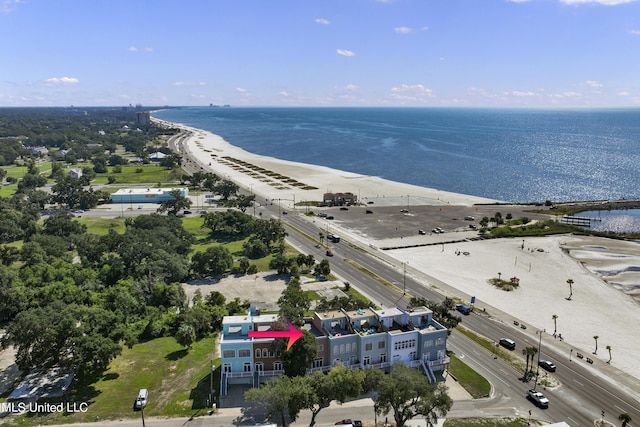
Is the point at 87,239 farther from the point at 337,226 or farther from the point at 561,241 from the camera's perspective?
the point at 561,241

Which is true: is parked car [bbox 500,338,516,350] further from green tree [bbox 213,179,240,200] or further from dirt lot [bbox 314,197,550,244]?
green tree [bbox 213,179,240,200]

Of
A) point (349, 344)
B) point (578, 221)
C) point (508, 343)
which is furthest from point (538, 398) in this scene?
point (578, 221)

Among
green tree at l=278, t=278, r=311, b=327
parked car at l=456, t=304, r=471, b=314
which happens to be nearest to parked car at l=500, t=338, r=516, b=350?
parked car at l=456, t=304, r=471, b=314

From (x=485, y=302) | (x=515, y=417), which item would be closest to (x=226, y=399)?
(x=515, y=417)

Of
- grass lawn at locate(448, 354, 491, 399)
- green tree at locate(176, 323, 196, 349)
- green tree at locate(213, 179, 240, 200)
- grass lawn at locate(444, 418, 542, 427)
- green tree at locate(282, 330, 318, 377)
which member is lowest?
grass lawn at locate(444, 418, 542, 427)

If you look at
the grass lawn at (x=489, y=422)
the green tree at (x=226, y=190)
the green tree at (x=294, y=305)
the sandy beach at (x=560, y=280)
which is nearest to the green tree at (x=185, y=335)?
the green tree at (x=294, y=305)

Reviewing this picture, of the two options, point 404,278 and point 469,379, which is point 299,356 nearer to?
point 469,379
